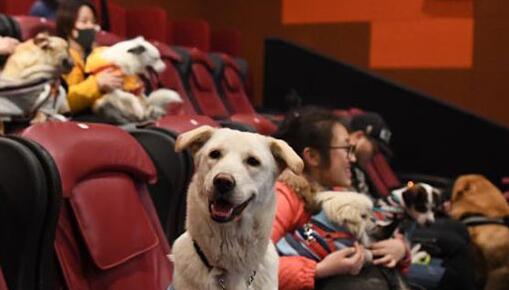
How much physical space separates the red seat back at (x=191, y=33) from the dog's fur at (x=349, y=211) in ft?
14.2

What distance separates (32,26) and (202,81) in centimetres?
186

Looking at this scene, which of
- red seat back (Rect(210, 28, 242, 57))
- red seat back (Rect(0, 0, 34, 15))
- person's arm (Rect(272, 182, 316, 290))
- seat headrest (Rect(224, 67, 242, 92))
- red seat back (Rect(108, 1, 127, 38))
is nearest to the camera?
person's arm (Rect(272, 182, 316, 290))

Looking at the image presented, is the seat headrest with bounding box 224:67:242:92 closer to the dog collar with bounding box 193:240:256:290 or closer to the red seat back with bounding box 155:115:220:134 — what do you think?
the red seat back with bounding box 155:115:220:134

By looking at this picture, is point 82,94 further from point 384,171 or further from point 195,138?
point 384,171

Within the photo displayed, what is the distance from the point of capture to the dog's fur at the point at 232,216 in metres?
1.45

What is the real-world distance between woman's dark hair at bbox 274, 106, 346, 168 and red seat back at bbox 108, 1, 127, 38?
3.21 meters

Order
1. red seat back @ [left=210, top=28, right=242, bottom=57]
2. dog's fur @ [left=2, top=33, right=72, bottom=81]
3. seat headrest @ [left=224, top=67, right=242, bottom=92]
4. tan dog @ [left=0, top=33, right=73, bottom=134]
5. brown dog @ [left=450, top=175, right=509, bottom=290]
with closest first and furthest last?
tan dog @ [left=0, top=33, right=73, bottom=134], dog's fur @ [left=2, top=33, right=72, bottom=81], brown dog @ [left=450, top=175, right=509, bottom=290], seat headrest @ [left=224, top=67, right=242, bottom=92], red seat back @ [left=210, top=28, right=242, bottom=57]

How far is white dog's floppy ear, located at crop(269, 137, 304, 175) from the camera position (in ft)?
4.79

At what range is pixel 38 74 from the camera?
8.16ft

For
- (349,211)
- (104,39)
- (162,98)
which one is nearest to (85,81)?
(162,98)

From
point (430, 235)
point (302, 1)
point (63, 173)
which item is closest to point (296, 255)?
point (63, 173)

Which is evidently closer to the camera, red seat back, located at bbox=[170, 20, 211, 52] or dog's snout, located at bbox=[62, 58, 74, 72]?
dog's snout, located at bbox=[62, 58, 74, 72]

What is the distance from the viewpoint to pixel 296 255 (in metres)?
1.95

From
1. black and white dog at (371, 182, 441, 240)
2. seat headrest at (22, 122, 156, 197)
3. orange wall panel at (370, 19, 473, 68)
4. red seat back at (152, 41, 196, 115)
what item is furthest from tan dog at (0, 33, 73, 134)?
orange wall panel at (370, 19, 473, 68)
